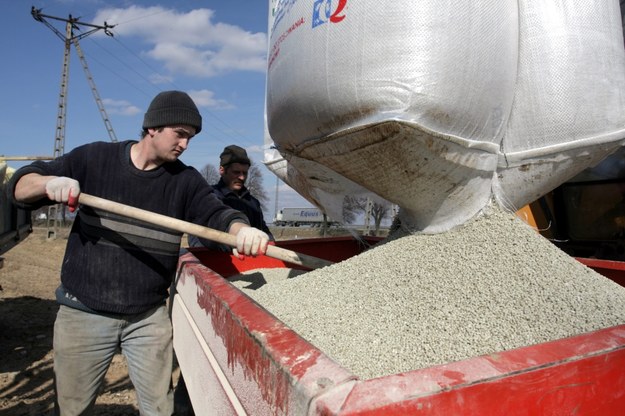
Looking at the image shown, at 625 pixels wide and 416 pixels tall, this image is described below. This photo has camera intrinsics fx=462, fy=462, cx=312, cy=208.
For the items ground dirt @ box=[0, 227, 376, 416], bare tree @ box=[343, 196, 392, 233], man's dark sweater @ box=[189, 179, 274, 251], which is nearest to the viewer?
bare tree @ box=[343, 196, 392, 233]

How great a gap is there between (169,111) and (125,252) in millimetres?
655

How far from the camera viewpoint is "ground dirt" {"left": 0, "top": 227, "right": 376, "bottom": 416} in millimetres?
3039

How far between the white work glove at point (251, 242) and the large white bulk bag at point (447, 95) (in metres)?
0.40

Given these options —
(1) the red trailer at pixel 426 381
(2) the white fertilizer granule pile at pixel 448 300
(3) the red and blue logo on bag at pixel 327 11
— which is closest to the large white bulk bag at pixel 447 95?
(3) the red and blue logo on bag at pixel 327 11

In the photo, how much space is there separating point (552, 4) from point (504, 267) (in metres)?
1.00

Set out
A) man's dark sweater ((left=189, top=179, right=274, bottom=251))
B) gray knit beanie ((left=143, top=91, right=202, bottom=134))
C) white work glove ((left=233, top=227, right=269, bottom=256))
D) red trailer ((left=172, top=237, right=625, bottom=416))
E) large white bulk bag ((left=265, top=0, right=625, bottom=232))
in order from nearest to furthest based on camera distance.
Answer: red trailer ((left=172, top=237, right=625, bottom=416)), large white bulk bag ((left=265, top=0, right=625, bottom=232)), white work glove ((left=233, top=227, right=269, bottom=256)), gray knit beanie ((left=143, top=91, right=202, bottom=134)), man's dark sweater ((left=189, top=179, right=274, bottom=251))

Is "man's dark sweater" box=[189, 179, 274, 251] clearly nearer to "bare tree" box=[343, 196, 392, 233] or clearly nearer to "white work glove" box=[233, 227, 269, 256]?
"bare tree" box=[343, 196, 392, 233]

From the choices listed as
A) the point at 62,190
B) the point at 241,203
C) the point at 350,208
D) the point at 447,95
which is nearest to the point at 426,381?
the point at 447,95

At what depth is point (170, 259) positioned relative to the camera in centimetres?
218

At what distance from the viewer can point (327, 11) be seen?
160cm

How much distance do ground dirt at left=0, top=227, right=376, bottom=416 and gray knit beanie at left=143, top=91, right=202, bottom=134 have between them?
1.93 metres

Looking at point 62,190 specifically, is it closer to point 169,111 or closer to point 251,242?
point 169,111

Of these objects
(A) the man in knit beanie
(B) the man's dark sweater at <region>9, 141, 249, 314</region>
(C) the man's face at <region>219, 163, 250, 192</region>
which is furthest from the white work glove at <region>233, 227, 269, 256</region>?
(C) the man's face at <region>219, 163, 250, 192</region>

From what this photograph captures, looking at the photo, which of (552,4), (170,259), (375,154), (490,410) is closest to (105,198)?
(170,259)
